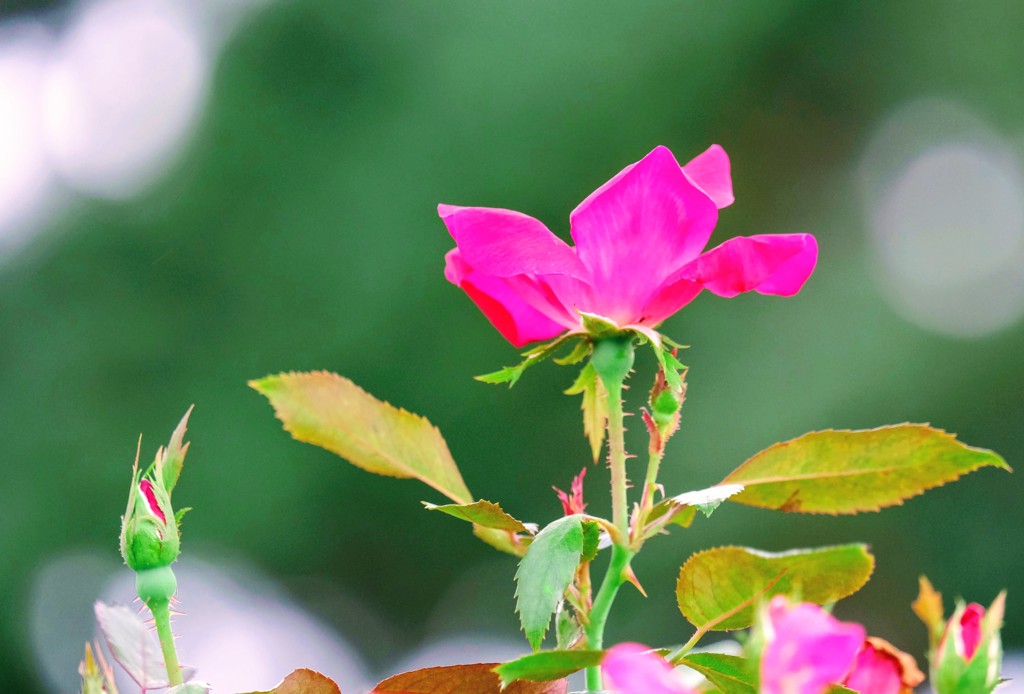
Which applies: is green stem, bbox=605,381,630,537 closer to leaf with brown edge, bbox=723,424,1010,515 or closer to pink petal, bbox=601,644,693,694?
leaf with brown edge, bbox=723,424,1010,515

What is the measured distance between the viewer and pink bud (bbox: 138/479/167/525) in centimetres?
25

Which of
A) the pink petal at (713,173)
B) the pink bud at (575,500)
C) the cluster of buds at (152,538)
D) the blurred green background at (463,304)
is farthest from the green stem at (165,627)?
the blurred green background at (463,304)

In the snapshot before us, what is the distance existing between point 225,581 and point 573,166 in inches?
61.4

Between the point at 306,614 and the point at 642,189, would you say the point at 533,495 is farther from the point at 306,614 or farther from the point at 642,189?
the point at 642,189

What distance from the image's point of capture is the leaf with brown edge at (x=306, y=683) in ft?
0.74

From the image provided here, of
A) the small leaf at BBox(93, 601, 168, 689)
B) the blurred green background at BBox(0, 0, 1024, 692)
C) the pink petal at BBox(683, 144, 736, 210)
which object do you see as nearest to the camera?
the small leaf at BBox(93, 601, 168, 689)

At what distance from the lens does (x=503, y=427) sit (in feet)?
9.97

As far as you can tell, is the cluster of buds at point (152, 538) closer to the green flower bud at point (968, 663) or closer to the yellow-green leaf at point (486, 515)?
the yellow-green leaf at point (486, 515)

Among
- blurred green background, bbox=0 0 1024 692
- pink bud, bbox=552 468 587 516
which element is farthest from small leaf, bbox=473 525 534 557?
blurred green background, bbox=0 0 1024 692

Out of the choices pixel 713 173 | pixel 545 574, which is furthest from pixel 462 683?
pixel 713 173

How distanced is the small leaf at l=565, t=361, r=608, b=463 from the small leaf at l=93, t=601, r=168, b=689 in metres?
0.14

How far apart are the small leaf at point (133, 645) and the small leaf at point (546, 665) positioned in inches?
3.0

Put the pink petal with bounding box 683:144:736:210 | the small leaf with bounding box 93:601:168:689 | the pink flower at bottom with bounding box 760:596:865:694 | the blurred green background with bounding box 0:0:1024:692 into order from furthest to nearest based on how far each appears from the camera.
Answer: the blurred green background with bounding box 0:0:1024:692, the pink petal with bounding box 683:144:736:210, the small leaf with bounding box 93:601:168:689, the pink flower at bottom with bounding box 760:596:865:694

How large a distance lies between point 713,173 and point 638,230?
0.24ft
